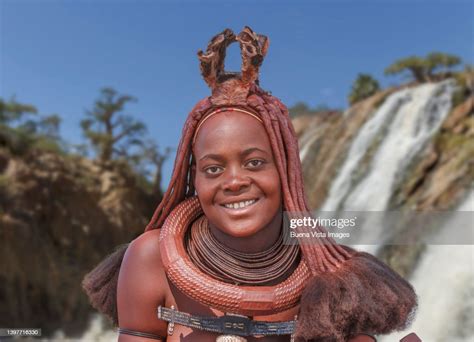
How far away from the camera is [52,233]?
1144 cm

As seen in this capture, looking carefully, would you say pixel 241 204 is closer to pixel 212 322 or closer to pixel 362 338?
pixel 212 322

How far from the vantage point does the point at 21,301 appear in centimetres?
1097

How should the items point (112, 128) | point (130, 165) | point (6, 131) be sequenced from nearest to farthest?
point (6, 131)
point (130, 165)
point (112, 128)

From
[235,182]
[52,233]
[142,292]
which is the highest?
[52,233]

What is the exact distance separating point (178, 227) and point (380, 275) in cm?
66

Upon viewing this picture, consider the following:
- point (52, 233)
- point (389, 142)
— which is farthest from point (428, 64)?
point (52, 233)

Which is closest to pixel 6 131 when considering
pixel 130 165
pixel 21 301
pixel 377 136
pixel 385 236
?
pixel 130 165

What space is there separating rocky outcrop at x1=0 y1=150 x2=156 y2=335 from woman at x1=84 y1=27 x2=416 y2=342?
9771 mm

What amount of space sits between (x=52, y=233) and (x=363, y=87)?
11.6m

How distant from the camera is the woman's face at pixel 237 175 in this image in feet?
5.35

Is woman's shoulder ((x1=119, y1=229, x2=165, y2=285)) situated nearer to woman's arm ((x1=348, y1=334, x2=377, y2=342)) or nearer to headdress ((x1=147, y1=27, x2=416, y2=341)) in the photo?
headdress ((x1=147, y1=27, x2=416, y2=341))

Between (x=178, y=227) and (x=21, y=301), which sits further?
(x=21, y=301)

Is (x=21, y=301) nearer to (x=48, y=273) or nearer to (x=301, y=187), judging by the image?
(x=48, y=273)

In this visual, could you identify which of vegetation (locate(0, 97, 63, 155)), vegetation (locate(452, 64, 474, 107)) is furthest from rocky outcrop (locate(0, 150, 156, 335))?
vegetation (locate(452, 64, 474, 107))
